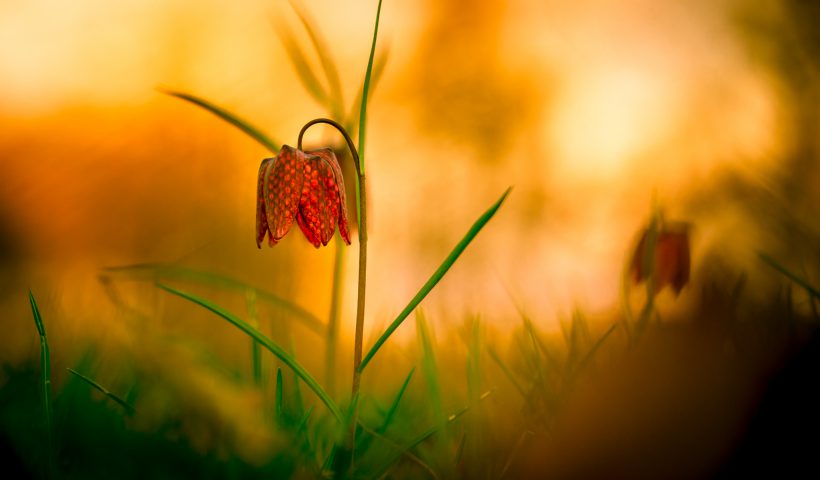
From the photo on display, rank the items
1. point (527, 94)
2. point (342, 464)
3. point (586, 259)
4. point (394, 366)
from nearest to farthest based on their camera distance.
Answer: point (342, 464) < point (394, 366) < point (586, 259) < point (527, 94)

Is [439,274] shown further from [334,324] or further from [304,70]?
[304,70]

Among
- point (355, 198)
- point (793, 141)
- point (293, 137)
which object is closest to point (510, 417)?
point (355, 198)

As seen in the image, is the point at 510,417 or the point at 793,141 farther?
the point at 793,141

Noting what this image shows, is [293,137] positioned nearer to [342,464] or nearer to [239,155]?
[239,155]

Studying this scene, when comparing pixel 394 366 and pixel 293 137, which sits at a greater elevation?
pixel 293 137

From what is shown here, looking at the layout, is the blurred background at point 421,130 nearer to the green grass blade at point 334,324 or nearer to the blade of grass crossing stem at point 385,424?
the green grass blade at point 334,324

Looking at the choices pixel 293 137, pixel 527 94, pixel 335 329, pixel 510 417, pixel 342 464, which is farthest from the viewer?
pixel 527 94

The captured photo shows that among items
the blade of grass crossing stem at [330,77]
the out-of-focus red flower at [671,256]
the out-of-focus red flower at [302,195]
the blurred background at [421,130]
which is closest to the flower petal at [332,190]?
the out-of-focus red flower at [302,195]
